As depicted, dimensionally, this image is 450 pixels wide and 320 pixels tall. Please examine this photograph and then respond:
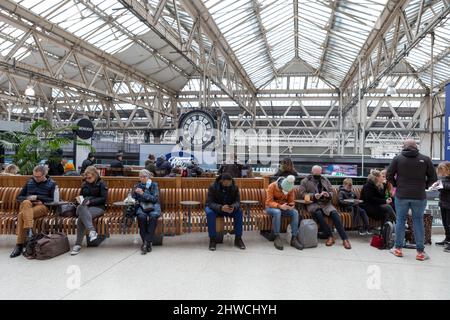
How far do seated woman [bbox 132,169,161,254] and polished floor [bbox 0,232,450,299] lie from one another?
0.21 m

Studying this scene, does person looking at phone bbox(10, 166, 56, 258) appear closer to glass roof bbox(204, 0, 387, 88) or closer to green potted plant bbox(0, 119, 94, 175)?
green potted plant bbox(0, 119, 94, 175)

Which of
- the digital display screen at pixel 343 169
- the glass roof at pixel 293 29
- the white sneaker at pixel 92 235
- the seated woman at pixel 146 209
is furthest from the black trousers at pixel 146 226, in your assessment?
the digital display screen at pixel 343 169

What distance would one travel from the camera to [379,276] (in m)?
3.81

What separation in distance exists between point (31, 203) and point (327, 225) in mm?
4412

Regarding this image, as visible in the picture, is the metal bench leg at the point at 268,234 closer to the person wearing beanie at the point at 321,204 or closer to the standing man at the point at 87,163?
the person wearing beanie at the point at 321,204

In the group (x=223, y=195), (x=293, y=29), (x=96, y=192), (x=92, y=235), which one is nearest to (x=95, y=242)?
(x=92, y=235)

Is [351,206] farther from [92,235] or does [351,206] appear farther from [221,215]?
[92,235]

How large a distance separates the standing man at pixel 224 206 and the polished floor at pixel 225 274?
231 mm

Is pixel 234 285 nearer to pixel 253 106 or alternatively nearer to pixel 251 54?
pixel 251 54

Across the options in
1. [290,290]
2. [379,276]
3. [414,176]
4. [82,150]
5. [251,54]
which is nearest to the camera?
[290,290]

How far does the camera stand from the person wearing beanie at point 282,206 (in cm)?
516

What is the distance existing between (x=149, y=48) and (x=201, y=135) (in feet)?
23.1

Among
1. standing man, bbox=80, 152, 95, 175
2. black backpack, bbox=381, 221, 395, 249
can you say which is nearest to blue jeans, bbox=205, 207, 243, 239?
black backpack, bbox=381, 221, 395, 249
